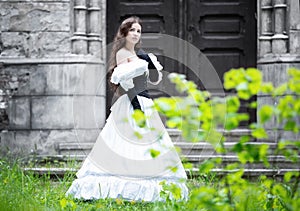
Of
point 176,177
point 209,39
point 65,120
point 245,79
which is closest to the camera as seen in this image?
point 245,79

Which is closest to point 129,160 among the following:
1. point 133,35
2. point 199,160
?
point 133,35

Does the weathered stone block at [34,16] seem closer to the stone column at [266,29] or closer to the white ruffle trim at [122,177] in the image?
the stone column at [266,29]

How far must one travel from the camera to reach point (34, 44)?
7.63 m

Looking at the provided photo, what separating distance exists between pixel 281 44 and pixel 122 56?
2992 mm

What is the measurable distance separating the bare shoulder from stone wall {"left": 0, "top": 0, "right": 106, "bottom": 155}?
234 cm

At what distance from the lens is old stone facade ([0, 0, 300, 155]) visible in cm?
751

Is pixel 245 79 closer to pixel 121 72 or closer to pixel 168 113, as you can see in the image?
pixel 168 113

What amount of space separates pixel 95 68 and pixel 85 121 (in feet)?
2.25

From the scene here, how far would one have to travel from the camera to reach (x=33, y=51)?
7.62 m

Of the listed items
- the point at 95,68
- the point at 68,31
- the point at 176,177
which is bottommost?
the point at 176,177

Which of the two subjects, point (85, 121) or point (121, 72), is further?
point (85, 121)

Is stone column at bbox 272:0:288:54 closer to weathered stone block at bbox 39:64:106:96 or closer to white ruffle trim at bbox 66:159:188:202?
weathered stone block at bbox 39:64:106:96

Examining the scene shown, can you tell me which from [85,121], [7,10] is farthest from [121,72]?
[7,10]

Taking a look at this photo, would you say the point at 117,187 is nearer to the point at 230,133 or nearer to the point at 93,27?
the point at 230,133
